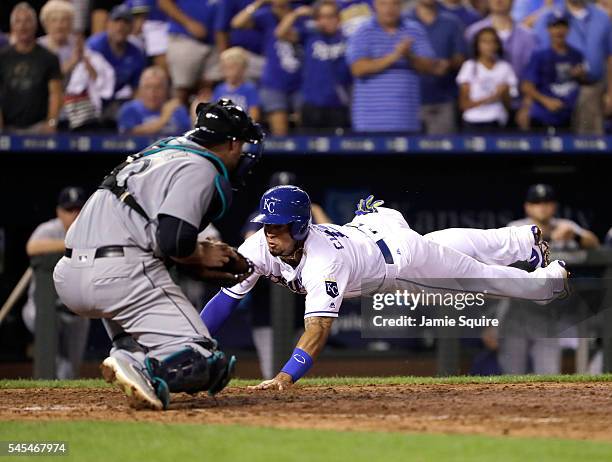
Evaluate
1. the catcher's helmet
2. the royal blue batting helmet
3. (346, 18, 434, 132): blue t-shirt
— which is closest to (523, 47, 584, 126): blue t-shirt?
(346, 18, 434, 132): blue t-shirt

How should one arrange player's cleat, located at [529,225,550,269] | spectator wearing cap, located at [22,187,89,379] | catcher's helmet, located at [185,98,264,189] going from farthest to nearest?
spectator wearing cap, located at [22,187,89,379] → player's cleat, located at [529,225,550,269] → catcher's helmet, located at [185,98,264,189]

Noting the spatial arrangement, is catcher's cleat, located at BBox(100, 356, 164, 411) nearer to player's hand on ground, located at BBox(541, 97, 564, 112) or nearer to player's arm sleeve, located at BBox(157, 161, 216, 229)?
player's arm sleeve, located at BBox(157, 161, 216, 229)

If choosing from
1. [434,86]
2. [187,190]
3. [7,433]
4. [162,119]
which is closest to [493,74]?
[434,86]

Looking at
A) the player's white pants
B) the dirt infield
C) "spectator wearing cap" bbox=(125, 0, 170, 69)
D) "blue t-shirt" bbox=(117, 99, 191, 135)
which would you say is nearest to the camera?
the dirt infield

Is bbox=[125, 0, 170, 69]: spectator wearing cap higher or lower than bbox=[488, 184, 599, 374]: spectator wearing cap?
higher

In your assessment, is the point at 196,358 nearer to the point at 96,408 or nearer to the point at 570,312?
the point at 96,408

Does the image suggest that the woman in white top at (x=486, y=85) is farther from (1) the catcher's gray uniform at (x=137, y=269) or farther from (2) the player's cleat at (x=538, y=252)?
(1) the catcher's gray uniform at (x=137, y=269)
